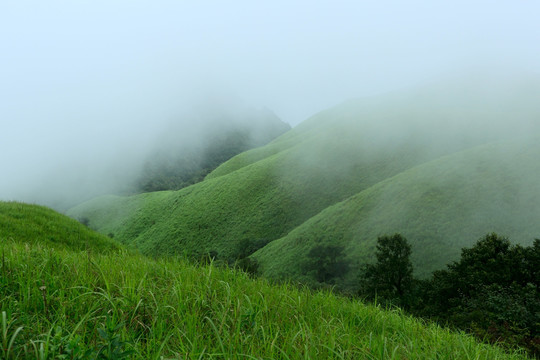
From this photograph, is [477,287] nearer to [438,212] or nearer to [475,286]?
[475,286]

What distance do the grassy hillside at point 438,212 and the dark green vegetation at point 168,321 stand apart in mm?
60057

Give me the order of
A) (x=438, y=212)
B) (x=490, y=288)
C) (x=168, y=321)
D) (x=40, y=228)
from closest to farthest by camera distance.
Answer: (x=168, y=321)
(x=40, y=228)
(x=490, y=288)
(x=438, y=212)

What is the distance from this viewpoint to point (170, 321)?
3.67 m

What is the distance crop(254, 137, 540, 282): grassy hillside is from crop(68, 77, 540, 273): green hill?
199 centimetres

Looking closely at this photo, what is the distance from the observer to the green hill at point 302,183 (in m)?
106

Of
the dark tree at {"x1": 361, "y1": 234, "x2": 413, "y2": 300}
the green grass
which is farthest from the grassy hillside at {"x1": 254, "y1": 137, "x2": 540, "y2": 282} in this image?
the green grass

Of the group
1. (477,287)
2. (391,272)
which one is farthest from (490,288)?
(391,272)

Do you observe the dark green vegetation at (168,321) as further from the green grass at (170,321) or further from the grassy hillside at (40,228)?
the grassy hillside at (40,228)

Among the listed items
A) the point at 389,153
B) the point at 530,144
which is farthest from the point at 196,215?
the point at 530,144

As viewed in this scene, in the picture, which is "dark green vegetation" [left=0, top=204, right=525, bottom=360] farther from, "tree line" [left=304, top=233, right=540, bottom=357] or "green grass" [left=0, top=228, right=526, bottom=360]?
"tree line" [left=304, top=233, right=540, bottom=357]

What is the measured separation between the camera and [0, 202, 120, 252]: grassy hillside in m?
13.8

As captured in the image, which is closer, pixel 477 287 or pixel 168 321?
pixel 168 321

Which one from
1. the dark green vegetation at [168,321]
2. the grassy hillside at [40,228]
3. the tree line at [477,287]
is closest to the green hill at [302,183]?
the tree line at [477,287]

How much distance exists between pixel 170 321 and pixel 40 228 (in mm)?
15255
